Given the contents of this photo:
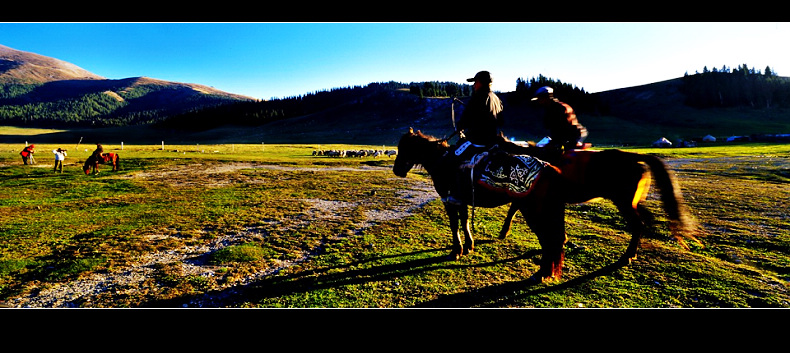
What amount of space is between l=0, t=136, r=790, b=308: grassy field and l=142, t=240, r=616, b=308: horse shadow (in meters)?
A: 0.03

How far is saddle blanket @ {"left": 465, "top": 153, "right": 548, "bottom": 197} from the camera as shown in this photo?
511 cm

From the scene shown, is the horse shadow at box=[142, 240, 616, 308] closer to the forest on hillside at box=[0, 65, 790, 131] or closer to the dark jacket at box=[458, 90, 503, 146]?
the dark jacket at box=[458, 90, 503, 146]

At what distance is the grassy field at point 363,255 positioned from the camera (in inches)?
184

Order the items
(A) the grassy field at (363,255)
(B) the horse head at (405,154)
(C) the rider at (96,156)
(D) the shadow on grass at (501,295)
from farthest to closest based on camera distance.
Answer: (C) the rider at (96,156)
(B) the horse head at (405,154)
(A) the grassy field at (363,255)
(D) the shadow on grass at (501,295)

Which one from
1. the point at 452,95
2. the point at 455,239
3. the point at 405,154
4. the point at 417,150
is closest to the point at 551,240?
the point at 455,239

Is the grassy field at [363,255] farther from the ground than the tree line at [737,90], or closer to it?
closer to it

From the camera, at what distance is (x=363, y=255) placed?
6418 millimetres

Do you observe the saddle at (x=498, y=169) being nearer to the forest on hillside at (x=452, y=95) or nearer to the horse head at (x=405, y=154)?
the horse head at (x=405, y=154)

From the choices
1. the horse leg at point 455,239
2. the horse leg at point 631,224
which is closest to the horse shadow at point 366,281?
the horse leg at point 455,239

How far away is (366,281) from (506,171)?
9.99 feet

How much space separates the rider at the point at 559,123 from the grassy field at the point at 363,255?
2293 millimetres

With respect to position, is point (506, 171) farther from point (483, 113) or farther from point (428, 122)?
point (428, 122)
